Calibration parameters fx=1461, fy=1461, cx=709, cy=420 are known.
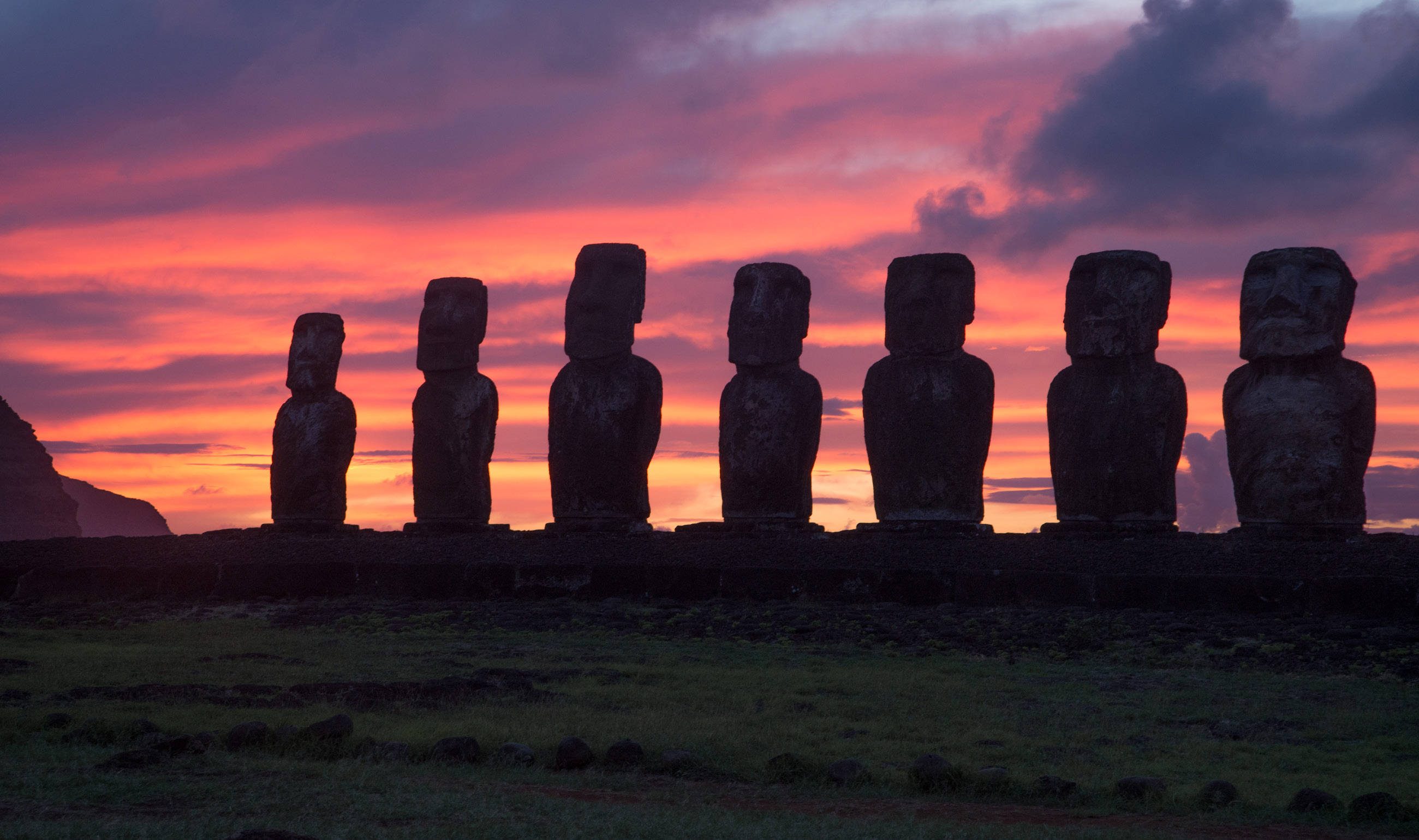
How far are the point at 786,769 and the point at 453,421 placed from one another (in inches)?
461

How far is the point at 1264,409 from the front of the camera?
1445 centimetres

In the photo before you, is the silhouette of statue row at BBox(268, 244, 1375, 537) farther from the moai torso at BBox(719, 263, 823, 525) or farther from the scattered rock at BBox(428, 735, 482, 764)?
the scattered rock at BBox(428, 735, 482, 764)

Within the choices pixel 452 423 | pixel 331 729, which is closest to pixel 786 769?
pixel 331 729

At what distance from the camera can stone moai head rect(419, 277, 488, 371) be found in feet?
58.6

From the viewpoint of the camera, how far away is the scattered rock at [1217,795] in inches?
235

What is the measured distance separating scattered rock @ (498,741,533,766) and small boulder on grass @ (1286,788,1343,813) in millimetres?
2796

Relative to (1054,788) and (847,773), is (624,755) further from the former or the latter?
(1054,788)

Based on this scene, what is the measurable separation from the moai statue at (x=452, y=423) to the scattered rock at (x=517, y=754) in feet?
35.6

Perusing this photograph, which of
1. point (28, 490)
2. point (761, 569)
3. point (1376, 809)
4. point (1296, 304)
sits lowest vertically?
point (1376, 809)

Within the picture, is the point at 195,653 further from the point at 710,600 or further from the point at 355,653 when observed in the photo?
A: the point at 710,600

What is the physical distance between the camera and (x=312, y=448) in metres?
18.2

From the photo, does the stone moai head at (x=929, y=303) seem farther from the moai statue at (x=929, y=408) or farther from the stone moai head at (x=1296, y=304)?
the stone moai head at (x=1296, y=304)

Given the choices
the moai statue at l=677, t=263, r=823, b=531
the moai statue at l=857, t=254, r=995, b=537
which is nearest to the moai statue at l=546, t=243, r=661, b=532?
the moai statue at l=677, t=263, r=823, b=531

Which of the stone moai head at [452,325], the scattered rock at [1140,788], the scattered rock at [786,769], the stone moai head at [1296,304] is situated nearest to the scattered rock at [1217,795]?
the scattered rock at [1140,788]
